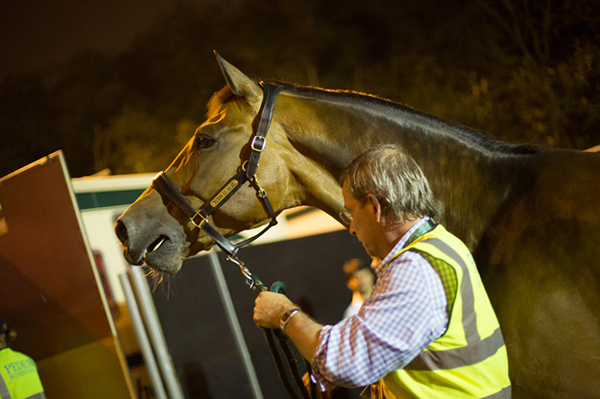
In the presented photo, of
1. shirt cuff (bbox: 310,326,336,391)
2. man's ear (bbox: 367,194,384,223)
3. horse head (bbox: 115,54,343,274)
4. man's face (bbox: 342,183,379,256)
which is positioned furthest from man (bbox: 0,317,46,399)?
man's ear (bbox: 367,194,384,223)

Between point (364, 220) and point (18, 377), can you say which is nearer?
point (364, 220)

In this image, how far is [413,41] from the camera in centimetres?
1655

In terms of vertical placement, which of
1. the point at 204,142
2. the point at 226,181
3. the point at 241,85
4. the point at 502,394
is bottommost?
the point at 502,394

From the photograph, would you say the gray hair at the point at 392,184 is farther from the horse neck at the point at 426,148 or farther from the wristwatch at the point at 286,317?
the horse neck at the point at 426,148

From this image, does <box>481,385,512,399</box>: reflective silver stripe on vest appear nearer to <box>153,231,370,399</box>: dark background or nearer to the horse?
the horse

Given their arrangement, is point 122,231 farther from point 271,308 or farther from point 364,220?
point 364,220

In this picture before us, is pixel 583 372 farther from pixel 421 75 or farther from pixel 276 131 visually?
pixel 421 75

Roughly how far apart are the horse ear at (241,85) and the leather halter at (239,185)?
0.05 metres

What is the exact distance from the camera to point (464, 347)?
4.21 feet

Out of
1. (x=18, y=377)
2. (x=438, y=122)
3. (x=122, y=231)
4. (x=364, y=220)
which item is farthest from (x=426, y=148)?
(x=18, y=377)

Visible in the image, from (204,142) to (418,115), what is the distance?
3.90 feet

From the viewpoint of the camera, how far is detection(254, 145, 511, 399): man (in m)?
1.17

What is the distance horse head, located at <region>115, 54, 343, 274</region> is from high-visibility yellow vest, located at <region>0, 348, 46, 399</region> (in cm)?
262

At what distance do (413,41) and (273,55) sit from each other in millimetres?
7714
